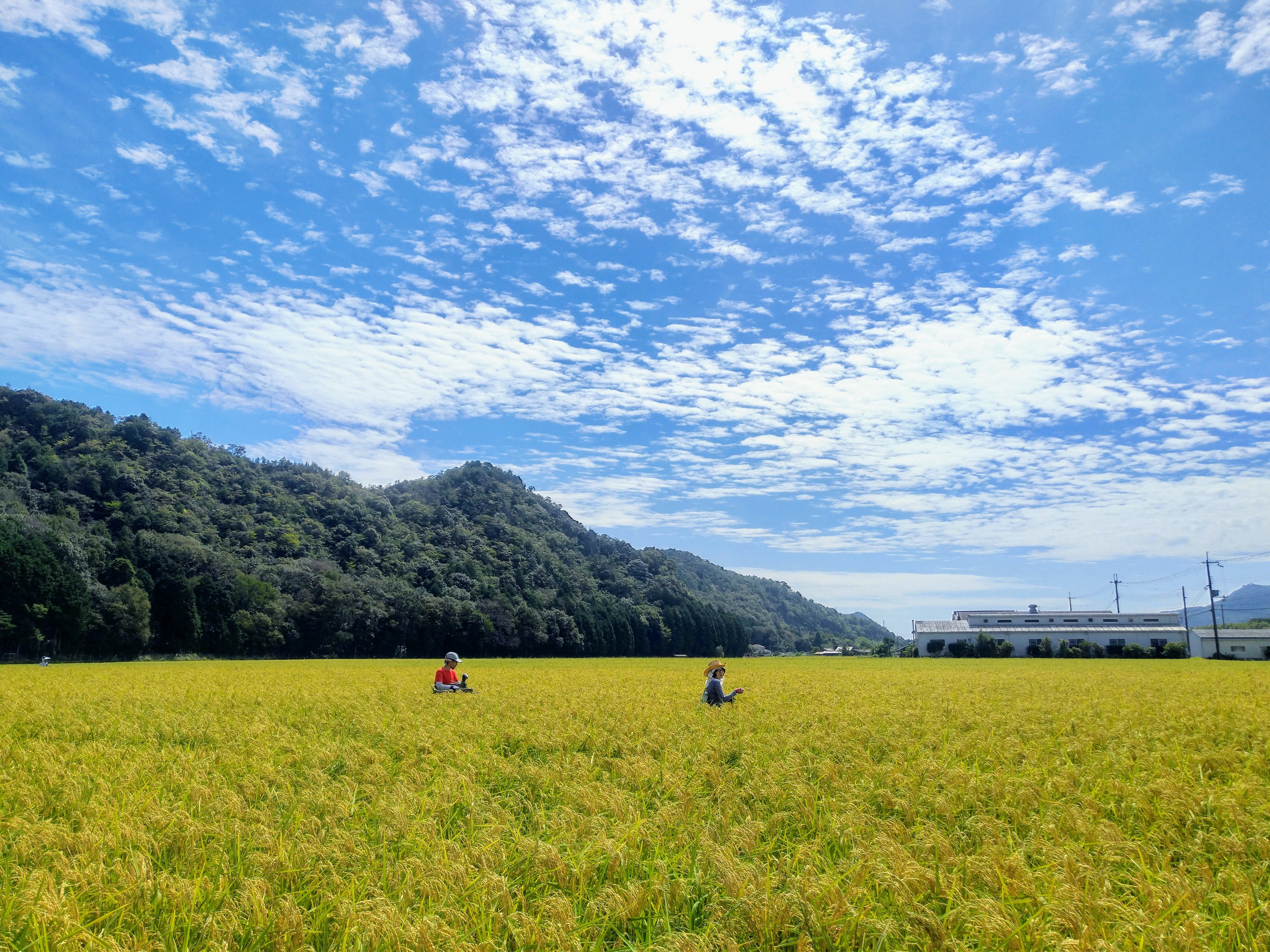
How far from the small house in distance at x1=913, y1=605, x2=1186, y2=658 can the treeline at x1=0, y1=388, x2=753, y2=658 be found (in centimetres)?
3082

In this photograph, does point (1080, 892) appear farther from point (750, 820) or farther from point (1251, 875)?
point (750, 820)

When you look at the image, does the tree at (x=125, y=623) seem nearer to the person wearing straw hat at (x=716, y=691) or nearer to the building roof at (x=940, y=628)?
the person wearing straw hat at (x=716, y=691)

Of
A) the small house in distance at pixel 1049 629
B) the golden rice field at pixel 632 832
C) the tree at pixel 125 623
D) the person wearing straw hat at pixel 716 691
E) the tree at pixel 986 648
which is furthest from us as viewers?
the small house in distance at pixel 1049 629

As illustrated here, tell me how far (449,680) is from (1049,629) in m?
92.2

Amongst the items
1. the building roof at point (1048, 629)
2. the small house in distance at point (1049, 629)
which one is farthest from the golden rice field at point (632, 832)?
the building roof at point (1048, 629)

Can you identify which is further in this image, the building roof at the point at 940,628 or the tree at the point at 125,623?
the building roof at the point at 940,628

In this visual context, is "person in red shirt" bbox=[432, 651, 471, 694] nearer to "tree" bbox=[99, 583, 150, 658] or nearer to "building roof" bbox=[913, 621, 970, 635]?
"tree" bbox=[99, 583, 150, 658]

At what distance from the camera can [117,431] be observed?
76125mm

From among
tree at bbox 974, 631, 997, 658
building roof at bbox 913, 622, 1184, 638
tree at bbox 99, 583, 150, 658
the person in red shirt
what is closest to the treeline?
tree at bbox 99, 583, 150, 658

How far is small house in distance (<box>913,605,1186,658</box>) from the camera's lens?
8188 centimetres

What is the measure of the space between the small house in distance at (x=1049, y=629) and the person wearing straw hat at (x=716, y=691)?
74.8 metres

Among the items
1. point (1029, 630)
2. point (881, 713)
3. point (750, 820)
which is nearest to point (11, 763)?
point (750, 820)

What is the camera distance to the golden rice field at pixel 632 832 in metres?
3.98

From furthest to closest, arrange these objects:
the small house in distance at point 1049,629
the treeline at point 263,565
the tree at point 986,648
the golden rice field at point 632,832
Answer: the small house in distance at point 1049,629, the tree at point 986,648, the treeline at point 263,565, the golden rice field at point 632,832
